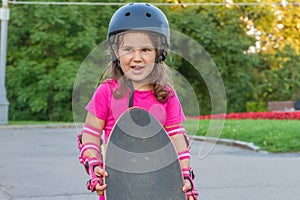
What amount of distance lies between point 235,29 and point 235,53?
1203 mm

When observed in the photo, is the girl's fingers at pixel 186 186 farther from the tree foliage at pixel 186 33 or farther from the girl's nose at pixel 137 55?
the tree foliage at pixel 186 33

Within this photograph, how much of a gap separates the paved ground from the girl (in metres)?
0.98

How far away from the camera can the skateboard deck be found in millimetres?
2801

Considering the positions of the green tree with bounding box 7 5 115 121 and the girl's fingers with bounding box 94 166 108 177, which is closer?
the girl's fingers with bounding box 94 166 108 177

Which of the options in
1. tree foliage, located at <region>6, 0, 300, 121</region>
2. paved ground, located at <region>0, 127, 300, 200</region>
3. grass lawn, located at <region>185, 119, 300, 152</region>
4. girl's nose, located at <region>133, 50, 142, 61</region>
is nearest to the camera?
girl's nose, located at <region>133, 50, 142, 61</region>

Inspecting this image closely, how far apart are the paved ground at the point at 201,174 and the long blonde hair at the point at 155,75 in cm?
101

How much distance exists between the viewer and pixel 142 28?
2953mm

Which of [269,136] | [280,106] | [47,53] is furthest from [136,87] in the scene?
[280,106]

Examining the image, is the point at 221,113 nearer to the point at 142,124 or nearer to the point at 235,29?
the point at 142,124

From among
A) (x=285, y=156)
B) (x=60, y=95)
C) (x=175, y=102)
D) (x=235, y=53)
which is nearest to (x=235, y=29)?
(x=235, y=53)

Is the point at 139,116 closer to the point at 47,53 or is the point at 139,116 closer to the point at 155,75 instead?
the point at 155,75

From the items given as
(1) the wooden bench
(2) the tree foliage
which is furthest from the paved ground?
(1) the wooden bench

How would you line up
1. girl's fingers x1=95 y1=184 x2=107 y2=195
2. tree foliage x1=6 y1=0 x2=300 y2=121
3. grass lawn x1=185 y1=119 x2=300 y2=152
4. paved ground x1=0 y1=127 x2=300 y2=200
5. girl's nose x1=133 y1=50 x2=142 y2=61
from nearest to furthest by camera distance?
1. girl's fingers x1=95 y1=184 x2=107 y2=195
2. girl's nose x1=133 y1=50 x2=142 y2=61
3. paved ground x1=0 y1=127 x2=300 y2=200
4. grass lawn x1=185 y1=119 x2=300 y2=152
5. tree foliage x1=6 y1=0 x2=300 y2=121

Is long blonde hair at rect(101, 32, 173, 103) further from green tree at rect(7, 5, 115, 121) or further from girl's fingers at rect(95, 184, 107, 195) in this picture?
green tree at rect(7, 5, 115, 121)
